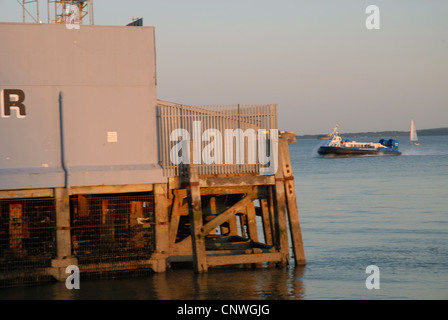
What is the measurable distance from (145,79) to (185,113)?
152cm

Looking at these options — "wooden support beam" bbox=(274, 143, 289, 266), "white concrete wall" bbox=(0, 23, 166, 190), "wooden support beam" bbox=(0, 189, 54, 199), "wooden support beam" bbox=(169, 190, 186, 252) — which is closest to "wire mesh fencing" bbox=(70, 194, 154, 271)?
"wooden support beam" bbox=(169, 190, 186, 252)

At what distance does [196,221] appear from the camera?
20172 millimetres

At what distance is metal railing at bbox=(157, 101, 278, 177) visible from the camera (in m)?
20.8

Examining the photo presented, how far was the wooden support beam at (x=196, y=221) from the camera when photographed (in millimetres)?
20078

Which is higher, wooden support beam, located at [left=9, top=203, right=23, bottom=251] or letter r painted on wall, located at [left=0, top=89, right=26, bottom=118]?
letter r painted on wall, located at [left=0, top=89, right=26, bottom=118]

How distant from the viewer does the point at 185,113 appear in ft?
69.2

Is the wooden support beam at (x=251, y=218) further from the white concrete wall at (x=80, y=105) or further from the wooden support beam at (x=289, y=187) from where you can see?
the white concrete wall at (x=80, y=105)

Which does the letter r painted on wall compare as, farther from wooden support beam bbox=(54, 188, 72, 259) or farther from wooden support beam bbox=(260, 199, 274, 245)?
wooden support beam bbox=(260, 199, 274, 245)

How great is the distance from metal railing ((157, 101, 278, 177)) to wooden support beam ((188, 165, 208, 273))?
2.72ft

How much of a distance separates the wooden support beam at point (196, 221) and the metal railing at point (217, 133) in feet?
2.72

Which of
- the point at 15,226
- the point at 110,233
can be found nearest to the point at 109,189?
the point at 15,226
